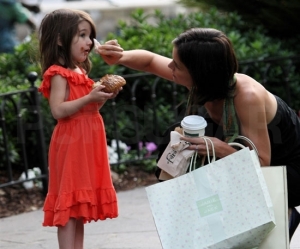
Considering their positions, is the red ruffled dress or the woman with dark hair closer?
the woman with dark hair

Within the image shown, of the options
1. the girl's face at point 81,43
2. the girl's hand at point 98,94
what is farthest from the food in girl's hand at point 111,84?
the girl's face at point 81,43

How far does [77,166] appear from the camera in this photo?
14.1 ft

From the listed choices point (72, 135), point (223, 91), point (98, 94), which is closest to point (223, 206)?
point (223, 91)

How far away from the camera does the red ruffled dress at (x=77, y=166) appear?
4.29m

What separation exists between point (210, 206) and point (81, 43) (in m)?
1.37

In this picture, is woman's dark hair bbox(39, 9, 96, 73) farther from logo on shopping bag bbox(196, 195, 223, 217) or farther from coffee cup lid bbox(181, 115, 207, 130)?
logo on shopping bag bbox(196, 195, 223, 217)

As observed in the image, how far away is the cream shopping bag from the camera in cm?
341

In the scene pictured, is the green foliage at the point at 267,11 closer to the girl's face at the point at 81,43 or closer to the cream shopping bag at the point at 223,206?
the girl's face at the point at 81,43

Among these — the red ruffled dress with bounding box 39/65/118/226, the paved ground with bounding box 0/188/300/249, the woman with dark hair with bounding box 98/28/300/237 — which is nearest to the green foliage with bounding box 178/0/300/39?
the paved ground with bounding box 0/188/300/249

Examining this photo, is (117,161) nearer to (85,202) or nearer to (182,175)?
(85,202)

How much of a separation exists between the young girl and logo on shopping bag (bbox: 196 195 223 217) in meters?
1.03

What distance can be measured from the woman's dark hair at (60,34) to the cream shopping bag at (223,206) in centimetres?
124

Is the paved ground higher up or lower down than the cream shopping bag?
lower down

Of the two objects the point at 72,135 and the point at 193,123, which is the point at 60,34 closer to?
the point at 72,135
